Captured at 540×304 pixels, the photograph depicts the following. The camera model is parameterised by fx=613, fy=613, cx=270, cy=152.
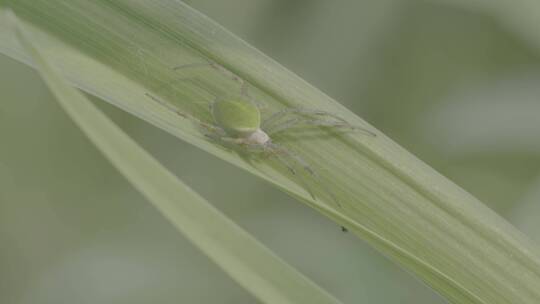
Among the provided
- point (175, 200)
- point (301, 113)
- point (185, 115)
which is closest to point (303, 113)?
point (301, 113)

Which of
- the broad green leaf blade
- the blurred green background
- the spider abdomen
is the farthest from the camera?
the blurred green background

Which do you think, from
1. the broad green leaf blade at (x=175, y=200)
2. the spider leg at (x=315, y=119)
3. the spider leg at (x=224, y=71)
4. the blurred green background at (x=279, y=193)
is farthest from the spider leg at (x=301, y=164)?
the blurred green background at (x=279, y=193)

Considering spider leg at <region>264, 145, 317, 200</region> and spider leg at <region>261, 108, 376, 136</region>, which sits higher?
spider leg at <region>261, 108, 376, 136</region>

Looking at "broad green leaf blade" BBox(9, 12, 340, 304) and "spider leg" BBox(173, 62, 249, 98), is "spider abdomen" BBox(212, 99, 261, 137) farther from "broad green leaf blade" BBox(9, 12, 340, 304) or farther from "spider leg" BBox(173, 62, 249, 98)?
"broad green leaf blade" BBox(9, 12, 340, 304)

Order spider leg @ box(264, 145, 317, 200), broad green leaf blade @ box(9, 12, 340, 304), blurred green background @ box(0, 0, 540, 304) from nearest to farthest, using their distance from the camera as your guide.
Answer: broad green leaf blade @ box(9, 12, 340, 304) < spider leg @ box(264, 145, 317, 200) < blurred green background @ box(0, 0, 540, 304)

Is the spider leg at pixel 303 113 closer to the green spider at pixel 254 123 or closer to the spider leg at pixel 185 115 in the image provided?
the green spider at pixel 254 123

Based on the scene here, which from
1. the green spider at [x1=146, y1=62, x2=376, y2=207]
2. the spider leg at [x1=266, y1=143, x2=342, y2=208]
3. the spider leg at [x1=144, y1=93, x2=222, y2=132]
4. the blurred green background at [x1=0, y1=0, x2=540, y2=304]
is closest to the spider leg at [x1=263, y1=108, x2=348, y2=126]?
the green spider at [x1=146, y1=62, x2=376, y2=207]

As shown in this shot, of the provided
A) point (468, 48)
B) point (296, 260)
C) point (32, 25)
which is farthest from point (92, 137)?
point (468, 48)

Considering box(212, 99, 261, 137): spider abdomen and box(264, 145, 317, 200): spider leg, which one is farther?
box(212, 99, 261, 137): spider abdomen
